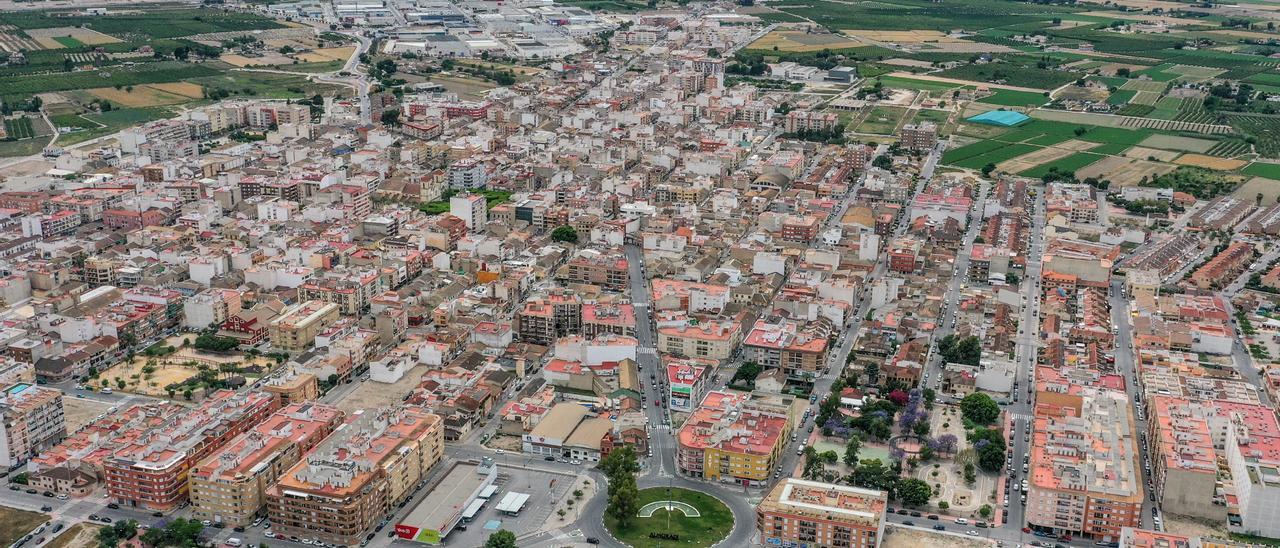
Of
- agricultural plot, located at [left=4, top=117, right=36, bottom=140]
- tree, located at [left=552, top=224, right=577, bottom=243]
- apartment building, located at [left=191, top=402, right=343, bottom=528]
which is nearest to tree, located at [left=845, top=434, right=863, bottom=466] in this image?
apartment building, located at [left=191, top=402, right=343, bottom=528]

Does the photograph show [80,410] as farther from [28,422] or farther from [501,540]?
[501,540]

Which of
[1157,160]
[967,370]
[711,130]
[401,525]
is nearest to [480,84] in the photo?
[711,130]

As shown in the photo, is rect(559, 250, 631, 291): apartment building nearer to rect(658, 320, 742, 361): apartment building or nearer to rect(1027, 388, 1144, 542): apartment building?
rect(658, 320, 742, 361): apartment building

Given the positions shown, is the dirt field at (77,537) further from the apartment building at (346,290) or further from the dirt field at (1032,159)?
the dirt field at (1032,159)

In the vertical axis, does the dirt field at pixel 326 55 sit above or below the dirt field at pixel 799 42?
below

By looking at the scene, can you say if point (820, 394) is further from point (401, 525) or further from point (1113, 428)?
point (401, 525)

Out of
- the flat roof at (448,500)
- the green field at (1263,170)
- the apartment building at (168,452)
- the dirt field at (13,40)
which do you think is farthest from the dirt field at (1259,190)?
the dirt field at (13,40)
